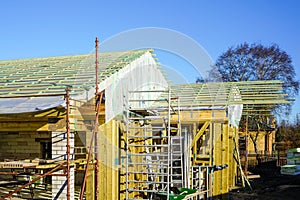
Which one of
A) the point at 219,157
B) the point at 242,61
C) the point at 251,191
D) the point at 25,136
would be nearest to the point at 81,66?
the point at 25,136

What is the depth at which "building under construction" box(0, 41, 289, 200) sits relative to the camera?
28.5ft

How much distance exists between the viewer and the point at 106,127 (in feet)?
29.9

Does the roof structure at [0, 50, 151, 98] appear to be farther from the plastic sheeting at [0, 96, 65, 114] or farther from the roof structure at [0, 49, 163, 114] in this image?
the plastic sheeting at [0, 96, 65, 114]

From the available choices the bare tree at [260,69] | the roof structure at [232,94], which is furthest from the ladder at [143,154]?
the bare tree at [260,69]

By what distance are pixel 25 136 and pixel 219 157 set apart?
25.1ft

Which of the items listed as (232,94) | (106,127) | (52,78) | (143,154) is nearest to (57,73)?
(52,78)

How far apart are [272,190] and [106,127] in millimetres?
10672

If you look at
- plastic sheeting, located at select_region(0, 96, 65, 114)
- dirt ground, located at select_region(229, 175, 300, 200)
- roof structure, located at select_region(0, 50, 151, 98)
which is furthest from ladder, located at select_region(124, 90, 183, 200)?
dirt ground, located at select_region(229, 175, 300, 200)

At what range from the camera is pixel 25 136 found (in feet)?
46.8

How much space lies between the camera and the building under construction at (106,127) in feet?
28.5

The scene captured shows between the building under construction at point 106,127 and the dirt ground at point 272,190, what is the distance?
6.86 ft

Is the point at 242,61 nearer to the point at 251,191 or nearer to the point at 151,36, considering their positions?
the point at 251,191

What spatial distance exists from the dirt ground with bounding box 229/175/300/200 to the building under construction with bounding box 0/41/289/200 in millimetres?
2092

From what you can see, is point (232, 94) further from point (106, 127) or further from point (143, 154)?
point (106, 127)
